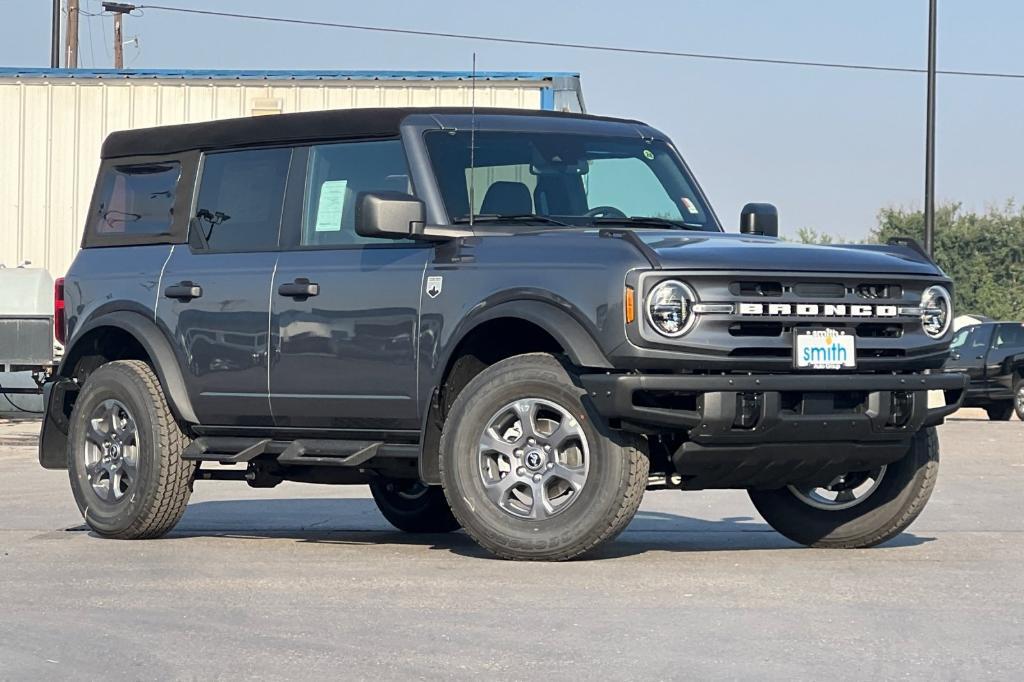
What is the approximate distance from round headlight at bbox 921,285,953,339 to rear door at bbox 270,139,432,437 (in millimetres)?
2212

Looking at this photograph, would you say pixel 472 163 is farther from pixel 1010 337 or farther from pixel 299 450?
pixel 1010 337

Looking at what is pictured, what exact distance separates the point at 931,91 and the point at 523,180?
96.9 feet

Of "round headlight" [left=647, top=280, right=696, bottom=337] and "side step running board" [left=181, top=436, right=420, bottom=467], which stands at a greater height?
"round headlight" [left=647, top=280, right=696, bottom=337]

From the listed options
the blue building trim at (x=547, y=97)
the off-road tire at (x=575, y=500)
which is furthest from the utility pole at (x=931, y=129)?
the off-road tire at (x=575, y=500)

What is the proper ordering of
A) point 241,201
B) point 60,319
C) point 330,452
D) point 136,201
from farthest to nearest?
point 60,319 < point 136,201 < point 241,201 < point 330,452

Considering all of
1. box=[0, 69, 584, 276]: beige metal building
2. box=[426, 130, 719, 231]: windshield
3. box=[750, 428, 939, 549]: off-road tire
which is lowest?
box=[750, 428, 939, 549]: off-road tire

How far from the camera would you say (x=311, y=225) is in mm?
9352

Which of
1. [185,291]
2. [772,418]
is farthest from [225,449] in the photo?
[772,418]

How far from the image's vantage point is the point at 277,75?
31234 millimetres

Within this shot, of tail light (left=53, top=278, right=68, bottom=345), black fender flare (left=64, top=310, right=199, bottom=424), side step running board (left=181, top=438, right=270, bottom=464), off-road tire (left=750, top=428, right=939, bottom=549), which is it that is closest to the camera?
off-road tire (left=750, top=428, right=939, bottom=549)

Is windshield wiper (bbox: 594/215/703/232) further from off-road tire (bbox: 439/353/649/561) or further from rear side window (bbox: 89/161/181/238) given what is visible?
rear side window (bbox: 89/161/181/238)

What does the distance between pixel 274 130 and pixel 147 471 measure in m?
1.81

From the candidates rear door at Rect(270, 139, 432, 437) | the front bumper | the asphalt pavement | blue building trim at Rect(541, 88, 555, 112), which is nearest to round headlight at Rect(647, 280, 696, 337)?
the front bumper

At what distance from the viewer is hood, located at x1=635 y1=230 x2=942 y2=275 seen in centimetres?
789
